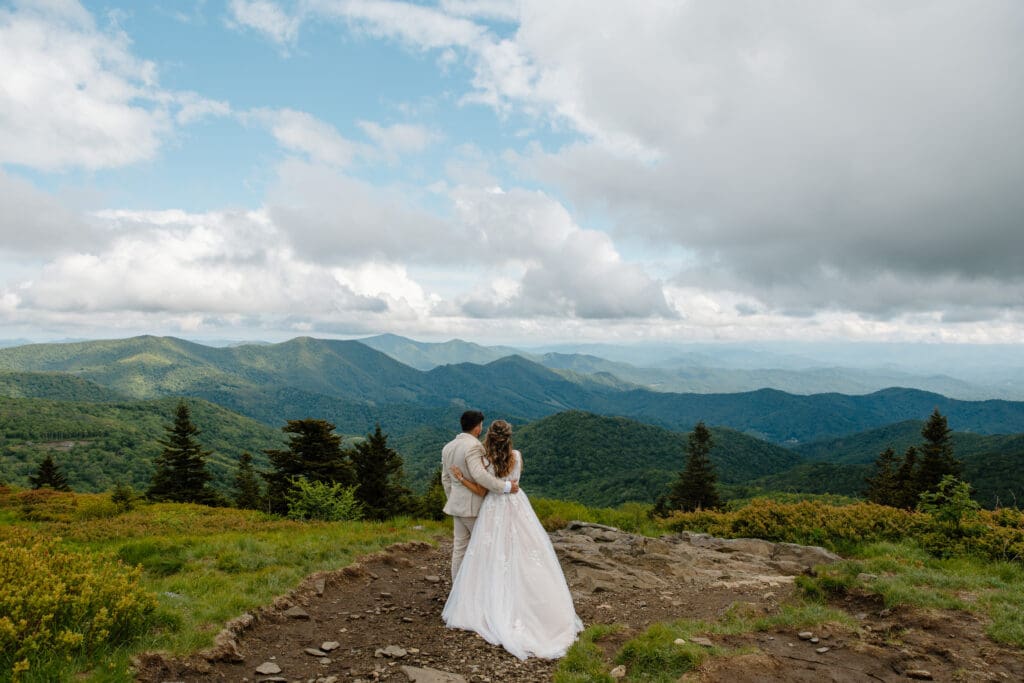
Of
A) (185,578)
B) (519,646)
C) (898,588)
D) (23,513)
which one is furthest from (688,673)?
(23,513)

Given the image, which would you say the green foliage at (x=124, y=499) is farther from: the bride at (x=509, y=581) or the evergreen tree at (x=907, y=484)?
the evergreen tree at (x=907, y=484)

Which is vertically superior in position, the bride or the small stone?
the bride

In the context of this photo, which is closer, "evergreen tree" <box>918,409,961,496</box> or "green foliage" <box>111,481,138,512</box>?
"green foliage" <box>111,481,138,512</box>

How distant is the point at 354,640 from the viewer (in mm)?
8086

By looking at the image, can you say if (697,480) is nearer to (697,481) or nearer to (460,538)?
(697,481)

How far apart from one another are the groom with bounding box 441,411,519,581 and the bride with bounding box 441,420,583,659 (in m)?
0.14

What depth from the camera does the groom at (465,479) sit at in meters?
8.65

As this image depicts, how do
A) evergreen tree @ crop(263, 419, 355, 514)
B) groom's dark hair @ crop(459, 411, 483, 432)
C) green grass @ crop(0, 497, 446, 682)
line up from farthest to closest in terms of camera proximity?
evergreen tree @ crop(263, 419, 355, 514), groom's dark hair @ crop(459, 411, 483, 432), green grass @ crop(0, 497, 446, 682)

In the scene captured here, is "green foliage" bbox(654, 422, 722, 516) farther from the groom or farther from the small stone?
the small stone

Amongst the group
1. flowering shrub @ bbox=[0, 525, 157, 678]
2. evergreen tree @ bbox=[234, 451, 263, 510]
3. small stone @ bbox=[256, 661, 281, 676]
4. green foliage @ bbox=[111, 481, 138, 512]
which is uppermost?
flowering shrub @ bbox=[0, 525, 157, 678]

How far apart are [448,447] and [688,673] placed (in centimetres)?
493

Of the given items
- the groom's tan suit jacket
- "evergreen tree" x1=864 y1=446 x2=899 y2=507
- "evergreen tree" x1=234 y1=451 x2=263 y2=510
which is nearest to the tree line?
"evergreen tree" x1=234 y1=451 x2=263 y2=510

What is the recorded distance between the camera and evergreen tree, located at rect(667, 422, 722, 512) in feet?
209

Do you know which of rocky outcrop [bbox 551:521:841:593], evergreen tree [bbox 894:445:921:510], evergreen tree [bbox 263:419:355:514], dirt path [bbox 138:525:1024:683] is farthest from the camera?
evergreen tree [bbox 894:445:921:510]
